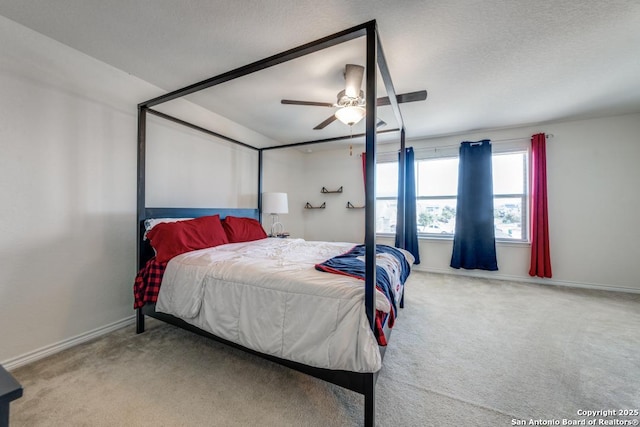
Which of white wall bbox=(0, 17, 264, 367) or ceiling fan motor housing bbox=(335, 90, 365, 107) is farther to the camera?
ceiling fan motor housing bbox=(335, 90, 365, 107)

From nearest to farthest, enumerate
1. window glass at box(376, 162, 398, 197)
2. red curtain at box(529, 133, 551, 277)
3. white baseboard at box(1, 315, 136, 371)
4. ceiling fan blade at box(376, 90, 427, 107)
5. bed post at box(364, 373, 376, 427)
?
bed post at box(364, 373, 376, 427) → white baseboard at box(1, 315, 136, 371) → ceiling fan blade at box(376, 90, 427, 107) → red curtain at box(529, 133, 551, 277) → window glass at box(376, 162, 398, 197)

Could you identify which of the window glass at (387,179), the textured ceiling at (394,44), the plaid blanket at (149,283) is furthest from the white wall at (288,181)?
the plaid blanket at (149,283)

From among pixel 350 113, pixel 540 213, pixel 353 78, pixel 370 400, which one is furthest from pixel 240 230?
pixel 540 213

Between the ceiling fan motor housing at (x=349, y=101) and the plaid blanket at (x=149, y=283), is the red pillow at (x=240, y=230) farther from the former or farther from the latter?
the ceiling fan motor housing at (x=349, y=101)

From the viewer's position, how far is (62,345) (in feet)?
6.48

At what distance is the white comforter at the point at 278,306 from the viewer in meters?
1.30

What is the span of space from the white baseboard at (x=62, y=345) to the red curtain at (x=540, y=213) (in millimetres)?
5330

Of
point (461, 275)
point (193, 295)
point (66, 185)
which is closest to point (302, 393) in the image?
point (193, 295)

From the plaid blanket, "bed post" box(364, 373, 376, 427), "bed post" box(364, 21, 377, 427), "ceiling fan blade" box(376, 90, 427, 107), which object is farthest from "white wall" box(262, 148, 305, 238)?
"bed post" box(364, 373, 376, 427)

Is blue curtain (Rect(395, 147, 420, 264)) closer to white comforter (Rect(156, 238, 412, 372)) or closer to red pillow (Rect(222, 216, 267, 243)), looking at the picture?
red pillow (Rect(222, 216, 267, 243))

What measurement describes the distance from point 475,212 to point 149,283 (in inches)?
178

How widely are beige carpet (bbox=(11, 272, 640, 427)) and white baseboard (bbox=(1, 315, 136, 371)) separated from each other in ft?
0.20

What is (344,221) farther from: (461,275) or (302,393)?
(302,393)

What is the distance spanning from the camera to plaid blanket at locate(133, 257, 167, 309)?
2.07 m
